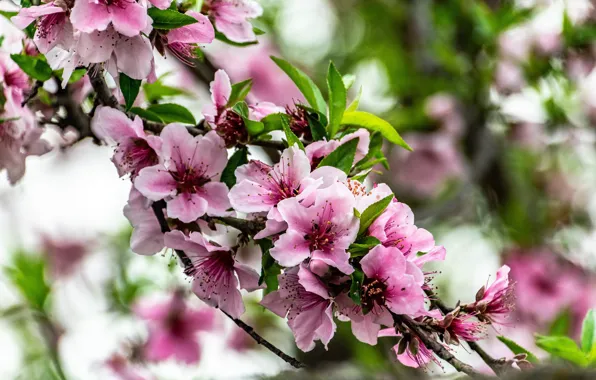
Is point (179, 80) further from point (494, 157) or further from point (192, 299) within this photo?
point (494, 157)

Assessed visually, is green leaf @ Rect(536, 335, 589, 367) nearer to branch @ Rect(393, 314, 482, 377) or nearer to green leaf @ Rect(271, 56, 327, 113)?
branch @ Rect(393, 314, 482, 377)

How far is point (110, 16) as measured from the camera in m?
1.13

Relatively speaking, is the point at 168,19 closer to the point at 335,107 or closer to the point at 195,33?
the point at 195,33

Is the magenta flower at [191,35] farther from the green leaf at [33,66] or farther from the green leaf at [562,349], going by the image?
the green leaf at [562,349]

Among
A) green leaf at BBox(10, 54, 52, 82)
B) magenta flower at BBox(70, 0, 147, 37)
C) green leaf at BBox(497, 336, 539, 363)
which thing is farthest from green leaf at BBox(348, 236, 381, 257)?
green leaf at BBox(10, 54, 52, 82)

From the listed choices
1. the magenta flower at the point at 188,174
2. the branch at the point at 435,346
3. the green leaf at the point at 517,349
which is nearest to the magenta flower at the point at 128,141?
the magenta flower at the point at 188,174

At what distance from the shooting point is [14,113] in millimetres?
1404

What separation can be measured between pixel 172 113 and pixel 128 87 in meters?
0.17

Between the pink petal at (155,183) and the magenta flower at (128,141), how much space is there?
1.8 inches

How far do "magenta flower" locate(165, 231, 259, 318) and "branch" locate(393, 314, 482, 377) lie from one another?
0.25m

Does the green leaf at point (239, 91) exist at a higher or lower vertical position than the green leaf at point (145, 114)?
higher

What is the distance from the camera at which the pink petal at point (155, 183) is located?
1201 mm

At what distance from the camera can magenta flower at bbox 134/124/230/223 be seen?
4.01ft

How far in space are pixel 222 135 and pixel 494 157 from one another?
8.32 feet
